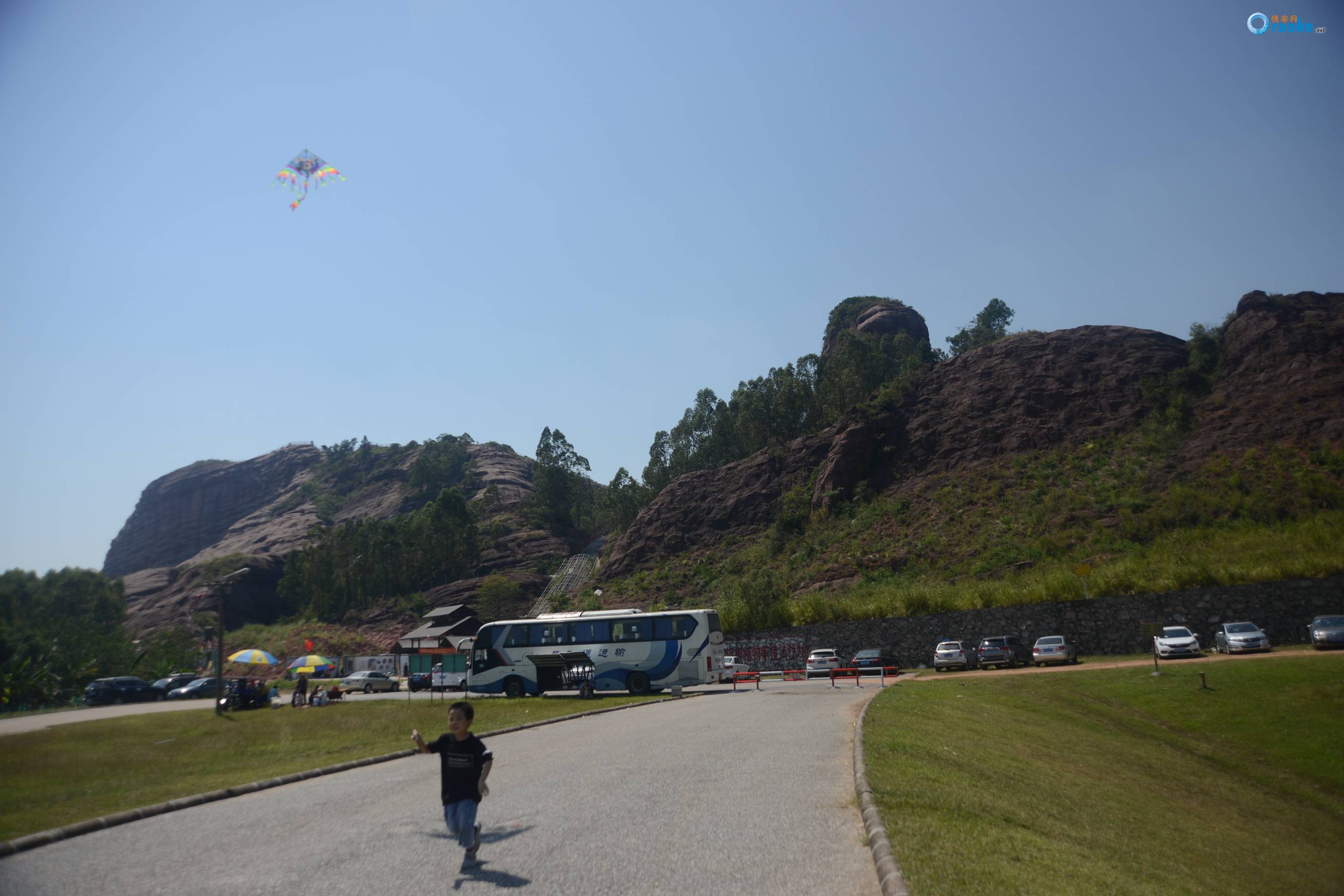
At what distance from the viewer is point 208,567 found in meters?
132

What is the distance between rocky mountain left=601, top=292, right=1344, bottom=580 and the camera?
215ft

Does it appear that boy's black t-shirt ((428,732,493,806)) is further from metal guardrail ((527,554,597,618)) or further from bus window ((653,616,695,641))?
metal guardrail ((527,554,597,618))

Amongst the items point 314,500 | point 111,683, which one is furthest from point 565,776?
point 314,500

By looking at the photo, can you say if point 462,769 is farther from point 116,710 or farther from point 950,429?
point 950,429

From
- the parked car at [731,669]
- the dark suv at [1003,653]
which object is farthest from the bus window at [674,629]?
the dark suv at [1003,653]

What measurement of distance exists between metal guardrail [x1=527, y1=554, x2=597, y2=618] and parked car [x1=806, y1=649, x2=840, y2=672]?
56.4 meters

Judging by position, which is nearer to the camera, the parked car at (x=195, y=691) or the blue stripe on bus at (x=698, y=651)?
the blue stripe on bus at (x=698, y=651)

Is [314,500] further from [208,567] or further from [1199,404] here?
[1199,404]

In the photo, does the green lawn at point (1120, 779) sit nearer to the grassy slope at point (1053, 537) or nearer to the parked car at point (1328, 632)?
the parked car at point (1328, 632)

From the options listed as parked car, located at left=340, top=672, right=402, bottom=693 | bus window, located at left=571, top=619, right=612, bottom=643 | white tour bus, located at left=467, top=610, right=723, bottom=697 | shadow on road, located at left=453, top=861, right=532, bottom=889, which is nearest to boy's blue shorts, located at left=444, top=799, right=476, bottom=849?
shadow on road, located at left=453, top=861, right=532, bottom=889

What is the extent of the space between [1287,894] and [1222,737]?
12.7 metres

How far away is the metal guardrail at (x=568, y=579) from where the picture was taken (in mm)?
101250

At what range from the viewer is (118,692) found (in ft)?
169

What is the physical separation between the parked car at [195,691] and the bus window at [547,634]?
102ft
